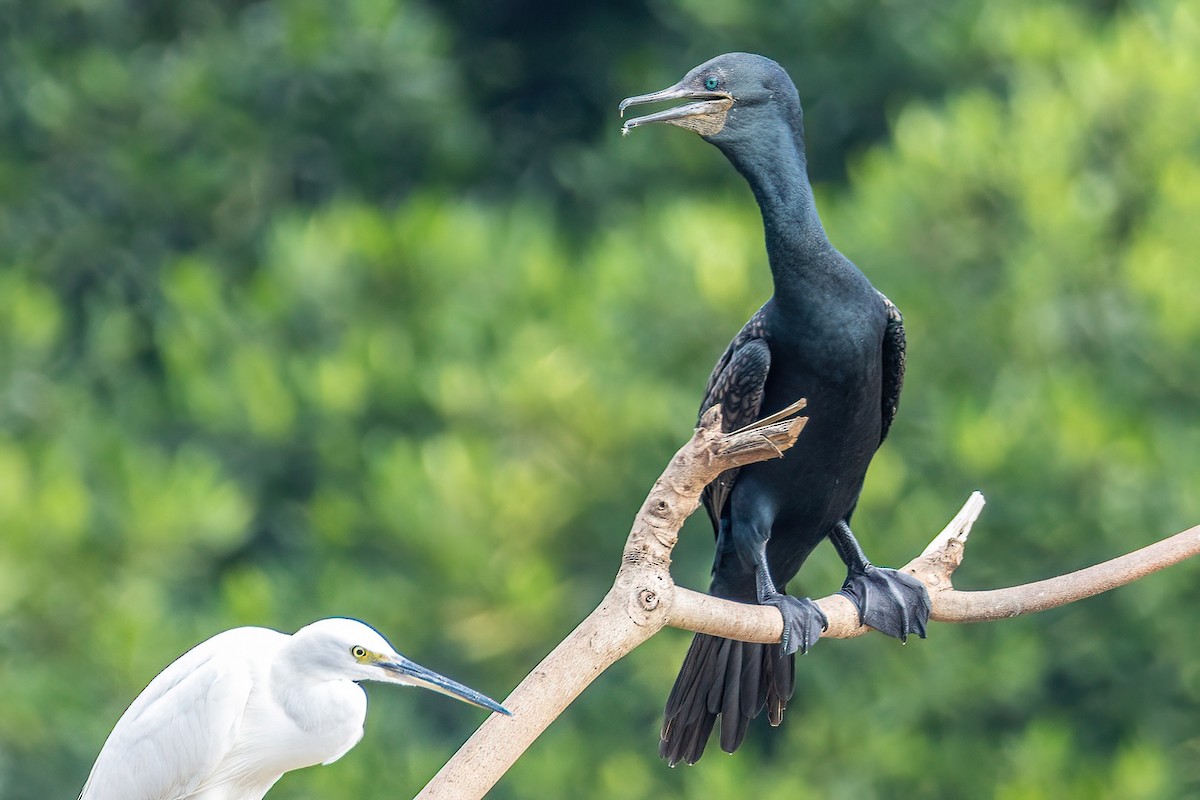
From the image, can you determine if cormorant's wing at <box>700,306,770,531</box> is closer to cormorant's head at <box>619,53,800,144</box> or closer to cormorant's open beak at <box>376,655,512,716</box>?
cormorant's head at <box>619,53,800,144</box>

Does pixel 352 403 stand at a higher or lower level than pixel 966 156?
lower

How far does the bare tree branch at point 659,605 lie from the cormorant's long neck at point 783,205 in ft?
1.78

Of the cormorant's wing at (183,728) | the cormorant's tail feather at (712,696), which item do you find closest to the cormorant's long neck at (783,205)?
the cormorant's tail feather at (712,696)

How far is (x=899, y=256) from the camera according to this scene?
6.25 meters

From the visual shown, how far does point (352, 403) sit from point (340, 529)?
0.53 m

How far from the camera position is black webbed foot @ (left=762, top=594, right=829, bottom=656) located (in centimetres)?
275

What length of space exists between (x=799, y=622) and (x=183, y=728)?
101 centimetres

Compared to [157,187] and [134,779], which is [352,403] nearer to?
[157,187]

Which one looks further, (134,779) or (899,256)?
(899,256)

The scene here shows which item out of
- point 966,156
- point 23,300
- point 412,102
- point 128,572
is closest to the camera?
point 966,156

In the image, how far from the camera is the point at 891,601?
9.52ft

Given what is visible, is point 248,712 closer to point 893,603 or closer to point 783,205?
point 893,603

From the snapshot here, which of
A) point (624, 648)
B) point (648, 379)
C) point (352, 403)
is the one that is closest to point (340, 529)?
point (352, 403)

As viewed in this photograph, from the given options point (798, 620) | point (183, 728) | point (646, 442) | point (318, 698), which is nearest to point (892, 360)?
point (798, 620)
